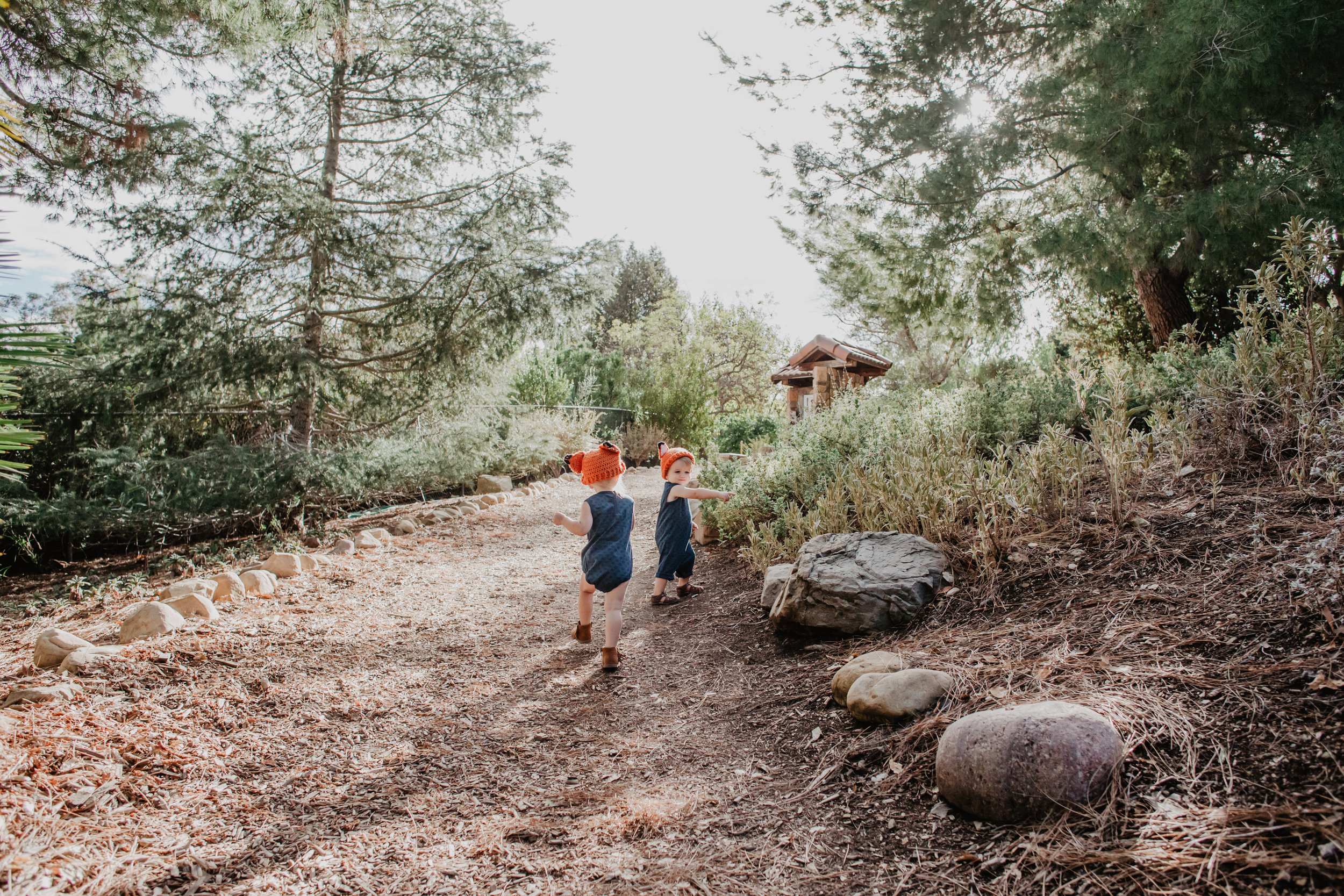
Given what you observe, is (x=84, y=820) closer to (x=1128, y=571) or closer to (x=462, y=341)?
(x=1128, y=571)

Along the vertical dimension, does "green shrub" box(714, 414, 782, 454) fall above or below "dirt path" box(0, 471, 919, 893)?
above

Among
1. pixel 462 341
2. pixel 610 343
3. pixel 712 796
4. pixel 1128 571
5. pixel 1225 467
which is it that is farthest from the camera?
pixel 610 343

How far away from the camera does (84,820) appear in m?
1.78

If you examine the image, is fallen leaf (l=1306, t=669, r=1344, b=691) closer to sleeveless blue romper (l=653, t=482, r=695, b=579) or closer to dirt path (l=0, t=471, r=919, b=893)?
dirt path (l=0, t=471, r=919, b=893)

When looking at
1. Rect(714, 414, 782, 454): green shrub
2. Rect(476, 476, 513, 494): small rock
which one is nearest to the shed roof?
Rect(714, 414, 782, 454): green shrub

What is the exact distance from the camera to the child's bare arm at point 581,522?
128 inches

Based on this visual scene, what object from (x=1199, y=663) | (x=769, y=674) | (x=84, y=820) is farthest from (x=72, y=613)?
(x=1199, y=663)

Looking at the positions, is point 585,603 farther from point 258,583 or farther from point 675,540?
point 258,583

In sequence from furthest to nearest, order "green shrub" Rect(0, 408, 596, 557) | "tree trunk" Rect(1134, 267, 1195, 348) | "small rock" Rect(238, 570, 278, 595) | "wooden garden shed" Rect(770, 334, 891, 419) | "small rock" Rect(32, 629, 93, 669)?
"wooden garden shed" Rect(770, 334, 891, 419), "tree trunk" Rect(1134, 267, 1195, 348), "green shrub" Rect(0, 408, 596, 557), "small rock" Rect(238, 570, 278, 595), "small rock" Rect(32, 629, 93, 669)

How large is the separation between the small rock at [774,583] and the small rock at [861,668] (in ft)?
3.24

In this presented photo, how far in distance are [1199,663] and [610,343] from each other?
1203 inches

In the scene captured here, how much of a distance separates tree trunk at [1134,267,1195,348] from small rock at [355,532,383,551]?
800 cm

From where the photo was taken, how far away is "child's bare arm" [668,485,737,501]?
401 centimetres

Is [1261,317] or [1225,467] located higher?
[1261,317]
